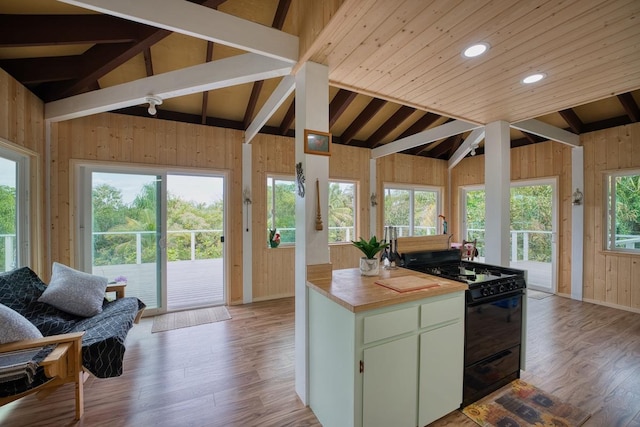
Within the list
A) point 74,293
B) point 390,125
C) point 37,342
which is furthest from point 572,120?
point 74,293

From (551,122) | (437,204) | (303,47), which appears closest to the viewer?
(303,47)

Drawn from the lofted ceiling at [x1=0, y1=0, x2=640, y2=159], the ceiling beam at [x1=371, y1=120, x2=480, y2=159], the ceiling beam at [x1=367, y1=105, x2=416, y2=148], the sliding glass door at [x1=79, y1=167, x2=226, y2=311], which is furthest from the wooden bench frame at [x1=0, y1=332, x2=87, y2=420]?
the ceiling beam at [x1=367, y1=105, x2=416, y2=148]

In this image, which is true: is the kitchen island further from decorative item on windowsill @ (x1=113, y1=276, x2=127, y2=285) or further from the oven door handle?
decorative item on windowsill @ (x1=113, y1=276, x2=127, y2=285)

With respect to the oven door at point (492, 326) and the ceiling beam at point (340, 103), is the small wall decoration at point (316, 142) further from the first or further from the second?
the ceiling beam at point (340, 103)

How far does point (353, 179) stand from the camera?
17.6ft

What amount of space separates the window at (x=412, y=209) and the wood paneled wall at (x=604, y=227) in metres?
2.64

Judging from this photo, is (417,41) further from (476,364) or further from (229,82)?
(476,364)

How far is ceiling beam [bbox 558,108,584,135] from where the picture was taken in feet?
13.4

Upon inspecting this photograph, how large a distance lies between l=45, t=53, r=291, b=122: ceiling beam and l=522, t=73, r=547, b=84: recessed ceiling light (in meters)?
2.02

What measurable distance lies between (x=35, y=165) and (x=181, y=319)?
2420mm

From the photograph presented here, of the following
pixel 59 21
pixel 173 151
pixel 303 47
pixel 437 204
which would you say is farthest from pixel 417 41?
pixel 437 204

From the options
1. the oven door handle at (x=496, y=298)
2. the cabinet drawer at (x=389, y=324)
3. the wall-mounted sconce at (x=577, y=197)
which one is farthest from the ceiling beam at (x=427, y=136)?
the cabinet drawer at (x=389, y=324)

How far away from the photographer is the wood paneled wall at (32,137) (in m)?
2.56

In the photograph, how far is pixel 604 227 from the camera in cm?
423
